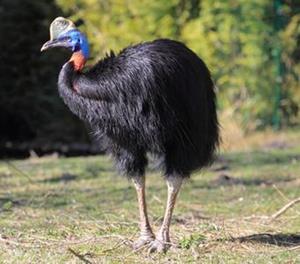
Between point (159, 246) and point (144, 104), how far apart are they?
981 mm

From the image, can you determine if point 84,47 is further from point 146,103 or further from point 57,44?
point 146,103

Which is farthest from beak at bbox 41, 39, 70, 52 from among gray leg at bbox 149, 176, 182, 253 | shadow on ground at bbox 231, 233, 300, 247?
shadow on ground at bbox 231, 233, 300, 247

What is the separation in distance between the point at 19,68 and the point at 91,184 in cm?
797

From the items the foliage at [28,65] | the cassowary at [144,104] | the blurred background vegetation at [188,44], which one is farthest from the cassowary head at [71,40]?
the foliage at [28,65]

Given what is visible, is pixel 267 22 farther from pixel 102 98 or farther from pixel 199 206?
pixel 102 98

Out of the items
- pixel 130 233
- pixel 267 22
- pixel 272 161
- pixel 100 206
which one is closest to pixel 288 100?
pixel 267 22

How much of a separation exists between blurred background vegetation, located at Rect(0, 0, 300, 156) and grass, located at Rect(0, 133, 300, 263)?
353cm

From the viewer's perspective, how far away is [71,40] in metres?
5.79

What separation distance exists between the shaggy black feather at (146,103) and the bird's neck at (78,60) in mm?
30

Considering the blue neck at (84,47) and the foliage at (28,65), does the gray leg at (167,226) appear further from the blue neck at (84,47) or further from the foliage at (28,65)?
the foliage at (28,65)

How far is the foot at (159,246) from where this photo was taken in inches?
223

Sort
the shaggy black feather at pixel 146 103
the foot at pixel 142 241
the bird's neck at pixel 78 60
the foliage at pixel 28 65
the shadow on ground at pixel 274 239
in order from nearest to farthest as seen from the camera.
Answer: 1. the shaggy black feather at pixel 146 103
2. the bird's neck at pixel 78 60
3. the foot at pixel 142 241
4. the shadow on ground at pixel 274 239
5. the foliage at pixel 28 65

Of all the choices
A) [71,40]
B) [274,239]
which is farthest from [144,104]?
[274,239]

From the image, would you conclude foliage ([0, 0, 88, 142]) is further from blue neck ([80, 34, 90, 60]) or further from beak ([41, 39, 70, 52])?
blue neck ([80, 34, 90, 60])
